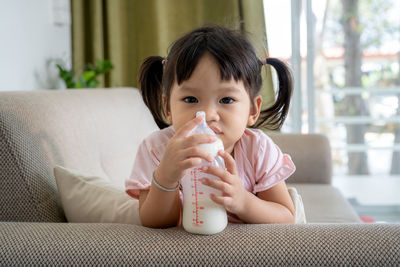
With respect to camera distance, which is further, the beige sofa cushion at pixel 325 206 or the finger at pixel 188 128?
the beige sofa cushion at pixel 325 206

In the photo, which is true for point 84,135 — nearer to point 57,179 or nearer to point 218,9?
point 57,179

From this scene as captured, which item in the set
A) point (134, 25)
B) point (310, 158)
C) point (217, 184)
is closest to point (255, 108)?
point (217, 184)

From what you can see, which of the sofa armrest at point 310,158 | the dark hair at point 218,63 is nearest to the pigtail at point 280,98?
the dark hair at point 218,63

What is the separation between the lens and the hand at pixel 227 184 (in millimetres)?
857

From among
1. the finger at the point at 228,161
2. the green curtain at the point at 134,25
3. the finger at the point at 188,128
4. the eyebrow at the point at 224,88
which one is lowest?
the finger at the point at 228,161

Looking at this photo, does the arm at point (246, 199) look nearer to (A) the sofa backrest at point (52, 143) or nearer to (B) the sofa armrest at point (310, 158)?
(A) the sofa backrest at point (52, 143)

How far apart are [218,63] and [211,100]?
3.1 inches

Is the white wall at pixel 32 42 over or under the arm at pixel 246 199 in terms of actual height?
over

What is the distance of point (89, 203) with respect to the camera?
1.15 meters

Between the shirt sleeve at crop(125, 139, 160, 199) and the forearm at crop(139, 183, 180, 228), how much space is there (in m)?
0.11

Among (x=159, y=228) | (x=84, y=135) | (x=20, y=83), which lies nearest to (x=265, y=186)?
(x=159, y=228)

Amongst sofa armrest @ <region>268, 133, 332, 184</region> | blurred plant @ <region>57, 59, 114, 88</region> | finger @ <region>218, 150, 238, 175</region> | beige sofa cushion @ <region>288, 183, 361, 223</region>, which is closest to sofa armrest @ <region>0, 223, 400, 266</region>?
finger @ <region>218, 150, 238, 175</region>

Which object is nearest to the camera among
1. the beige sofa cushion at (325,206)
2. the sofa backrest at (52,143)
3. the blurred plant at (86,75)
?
the sofa backrest at (52,143)

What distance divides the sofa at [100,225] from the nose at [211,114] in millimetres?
204
